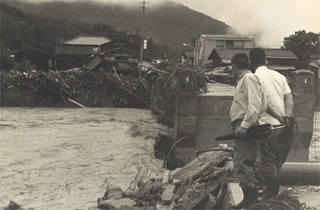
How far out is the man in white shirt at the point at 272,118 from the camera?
434cm

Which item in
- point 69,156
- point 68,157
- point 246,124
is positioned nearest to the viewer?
point 246,124

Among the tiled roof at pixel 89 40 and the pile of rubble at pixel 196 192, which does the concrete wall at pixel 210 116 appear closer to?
the pile of rubble at pixel 196 192

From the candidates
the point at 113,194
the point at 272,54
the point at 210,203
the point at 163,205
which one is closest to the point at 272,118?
the point at 210,203

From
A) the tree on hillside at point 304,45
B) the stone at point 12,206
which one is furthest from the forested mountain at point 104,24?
the stone at point 12,206

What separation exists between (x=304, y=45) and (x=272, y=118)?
1277 inches

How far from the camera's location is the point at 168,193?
5.94 m

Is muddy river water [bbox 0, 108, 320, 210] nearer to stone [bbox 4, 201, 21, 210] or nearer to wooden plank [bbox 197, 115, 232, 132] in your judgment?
stone [bbox 4, 201, 21, 210]

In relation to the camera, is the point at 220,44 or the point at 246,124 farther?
the point at 220,44

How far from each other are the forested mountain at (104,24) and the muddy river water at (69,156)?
7.00 metres

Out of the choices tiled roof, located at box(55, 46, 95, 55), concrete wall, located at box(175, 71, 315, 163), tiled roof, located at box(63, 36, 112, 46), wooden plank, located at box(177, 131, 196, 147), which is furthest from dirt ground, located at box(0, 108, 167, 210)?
tiled roof, located at box(63, 36, 112, 46)

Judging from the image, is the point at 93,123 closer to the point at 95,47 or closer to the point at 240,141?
the point at 240,141

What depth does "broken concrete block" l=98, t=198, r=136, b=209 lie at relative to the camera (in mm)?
5871

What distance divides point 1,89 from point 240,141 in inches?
924

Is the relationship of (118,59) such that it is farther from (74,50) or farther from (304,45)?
(304,45)
